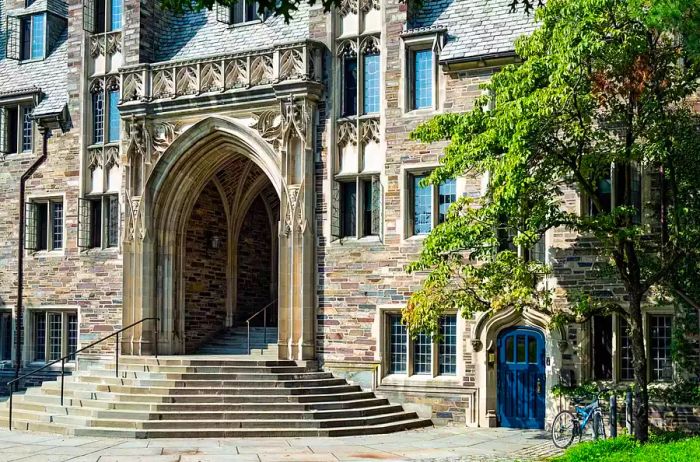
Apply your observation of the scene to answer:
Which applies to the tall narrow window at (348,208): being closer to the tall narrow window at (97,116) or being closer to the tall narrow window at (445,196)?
the tall narrow window at (445,196)

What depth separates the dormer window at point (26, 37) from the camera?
29.8m

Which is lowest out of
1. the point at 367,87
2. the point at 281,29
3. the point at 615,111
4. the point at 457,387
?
the point at 457,387

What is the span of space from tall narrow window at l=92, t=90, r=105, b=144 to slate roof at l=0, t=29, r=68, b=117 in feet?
3.21

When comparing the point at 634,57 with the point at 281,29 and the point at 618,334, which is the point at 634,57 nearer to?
the point at 618,334

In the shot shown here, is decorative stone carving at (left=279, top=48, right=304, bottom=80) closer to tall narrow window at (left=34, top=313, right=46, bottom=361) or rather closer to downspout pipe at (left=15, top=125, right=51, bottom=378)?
downspout pipe at (left=15, top=125, right=51, bottom=378)

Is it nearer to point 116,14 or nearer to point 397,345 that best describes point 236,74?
point 116,14

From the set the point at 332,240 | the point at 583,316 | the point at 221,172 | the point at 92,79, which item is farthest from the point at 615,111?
the point at 92,79

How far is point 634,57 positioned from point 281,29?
10730 millimetres

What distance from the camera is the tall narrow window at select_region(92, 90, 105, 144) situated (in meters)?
27.0

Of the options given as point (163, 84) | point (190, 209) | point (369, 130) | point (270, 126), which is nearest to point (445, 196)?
point (369, 130)

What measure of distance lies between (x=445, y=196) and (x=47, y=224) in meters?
11.2

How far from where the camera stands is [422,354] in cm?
2270

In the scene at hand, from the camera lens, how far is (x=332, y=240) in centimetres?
2339

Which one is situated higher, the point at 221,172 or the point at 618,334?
the point at 221,172
